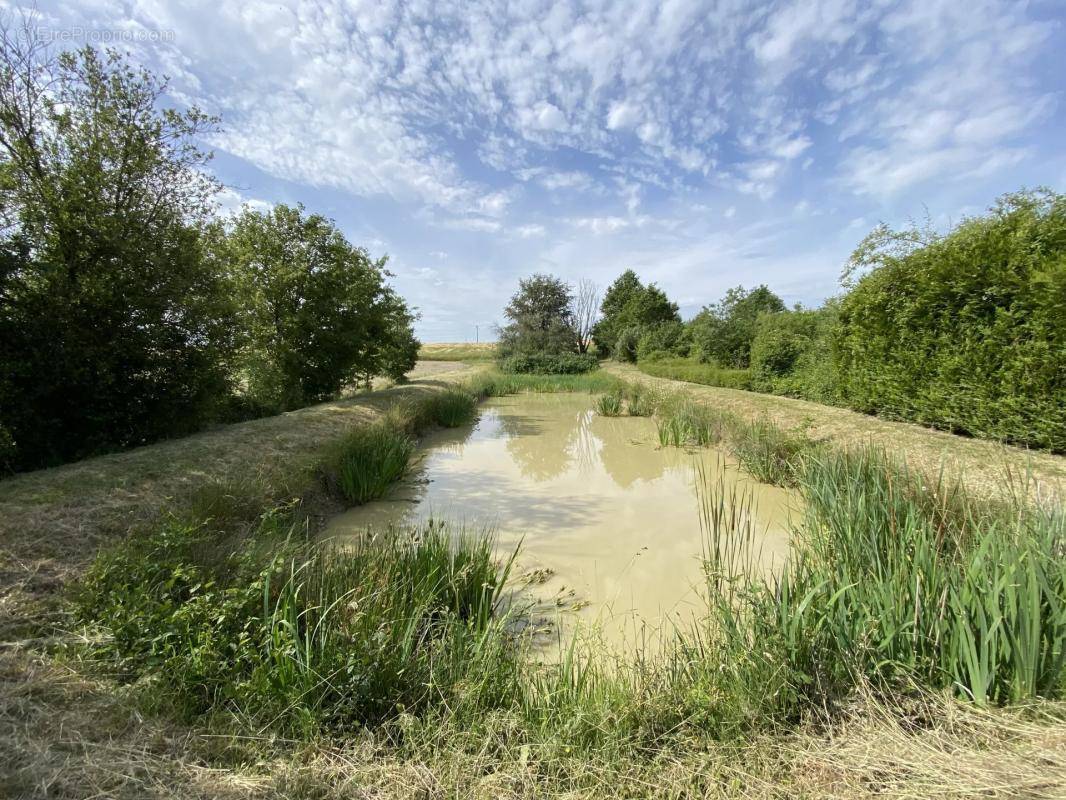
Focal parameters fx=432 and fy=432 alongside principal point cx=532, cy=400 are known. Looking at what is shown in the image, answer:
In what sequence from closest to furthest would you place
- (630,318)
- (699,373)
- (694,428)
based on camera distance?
(694,428) → (699,373) → (630,318)

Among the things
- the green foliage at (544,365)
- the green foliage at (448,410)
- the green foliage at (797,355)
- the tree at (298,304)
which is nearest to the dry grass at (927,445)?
the green foliage at (797,355)

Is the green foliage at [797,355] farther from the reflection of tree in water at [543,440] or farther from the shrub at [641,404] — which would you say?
the reflection of tree in water at [543,440]

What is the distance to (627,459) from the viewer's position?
8.55 metres

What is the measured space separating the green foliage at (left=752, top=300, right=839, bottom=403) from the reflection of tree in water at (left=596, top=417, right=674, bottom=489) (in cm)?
451

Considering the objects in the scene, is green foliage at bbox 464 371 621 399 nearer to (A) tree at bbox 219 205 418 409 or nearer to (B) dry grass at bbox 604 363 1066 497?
(A) tree at bbox 219 205 418 409

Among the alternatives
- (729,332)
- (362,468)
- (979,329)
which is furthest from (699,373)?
(362,468)

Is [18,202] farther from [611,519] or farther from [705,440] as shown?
[705,440]

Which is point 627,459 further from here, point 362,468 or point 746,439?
point 362,468

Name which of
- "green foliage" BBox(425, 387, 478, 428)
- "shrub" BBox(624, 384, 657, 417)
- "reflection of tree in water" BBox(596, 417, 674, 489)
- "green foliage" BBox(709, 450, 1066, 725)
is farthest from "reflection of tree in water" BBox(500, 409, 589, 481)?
"green foliage" BBox(709, 450, 1066, 725)

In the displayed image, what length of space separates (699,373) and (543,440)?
9.20 metres

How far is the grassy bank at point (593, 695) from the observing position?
1.52 metres

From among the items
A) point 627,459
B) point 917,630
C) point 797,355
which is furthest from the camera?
point 797,355

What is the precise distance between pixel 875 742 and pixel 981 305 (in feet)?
22.6

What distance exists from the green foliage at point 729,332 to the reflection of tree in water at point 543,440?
6.89 metres
